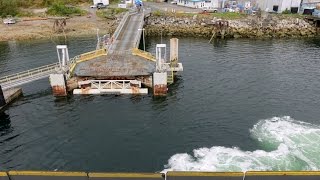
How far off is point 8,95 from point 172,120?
1113 inches

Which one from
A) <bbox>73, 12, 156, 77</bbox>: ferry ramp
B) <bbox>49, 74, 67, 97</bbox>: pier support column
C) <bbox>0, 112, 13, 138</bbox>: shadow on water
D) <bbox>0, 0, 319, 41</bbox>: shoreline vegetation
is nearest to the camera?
<bbox>0, 112, 13, 138</bbox>: shadow on water

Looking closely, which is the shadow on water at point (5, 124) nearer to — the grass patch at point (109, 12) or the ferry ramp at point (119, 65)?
the ferry ramp at point (119, 65)

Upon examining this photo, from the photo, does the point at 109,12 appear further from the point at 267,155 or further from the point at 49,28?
the point at 267,155

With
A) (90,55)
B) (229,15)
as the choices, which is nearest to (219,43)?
(229,15)

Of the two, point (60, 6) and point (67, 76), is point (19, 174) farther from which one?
point (60, 6)

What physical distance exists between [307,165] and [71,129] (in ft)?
99.8

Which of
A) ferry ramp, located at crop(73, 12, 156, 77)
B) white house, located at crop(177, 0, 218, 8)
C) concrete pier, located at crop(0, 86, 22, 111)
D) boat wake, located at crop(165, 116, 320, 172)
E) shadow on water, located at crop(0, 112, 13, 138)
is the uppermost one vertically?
white house, located at crop(177, 0, 218, 8)

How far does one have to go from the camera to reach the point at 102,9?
4695 inches

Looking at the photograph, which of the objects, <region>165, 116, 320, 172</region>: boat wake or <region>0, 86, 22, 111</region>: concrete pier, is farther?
<region>0, 86, 22, 111</region>: concrete pier

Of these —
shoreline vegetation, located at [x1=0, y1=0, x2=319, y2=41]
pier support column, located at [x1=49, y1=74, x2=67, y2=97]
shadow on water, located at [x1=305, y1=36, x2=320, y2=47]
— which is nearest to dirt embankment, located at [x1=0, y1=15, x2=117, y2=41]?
shoreline vegetation, located at [x1=0, y1=0, x2=319, y2=41]

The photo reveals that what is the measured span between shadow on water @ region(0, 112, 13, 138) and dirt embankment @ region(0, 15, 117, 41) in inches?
1985

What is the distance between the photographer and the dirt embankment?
308 ft

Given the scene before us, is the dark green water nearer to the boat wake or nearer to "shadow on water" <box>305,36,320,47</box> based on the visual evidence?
the boat wake

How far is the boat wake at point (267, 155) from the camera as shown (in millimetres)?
35562
